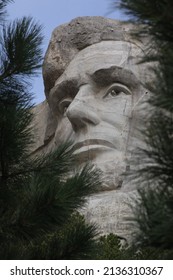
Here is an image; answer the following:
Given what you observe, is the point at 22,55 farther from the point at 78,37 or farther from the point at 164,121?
the point at 78,37

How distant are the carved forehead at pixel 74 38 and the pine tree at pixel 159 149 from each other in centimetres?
742

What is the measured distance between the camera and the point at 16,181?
9.70 m

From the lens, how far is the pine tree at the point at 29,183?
362 inches

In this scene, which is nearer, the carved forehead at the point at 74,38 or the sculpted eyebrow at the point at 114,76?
the sculpted eyebrow at the point at 114,76

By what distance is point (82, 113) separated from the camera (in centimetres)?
1369

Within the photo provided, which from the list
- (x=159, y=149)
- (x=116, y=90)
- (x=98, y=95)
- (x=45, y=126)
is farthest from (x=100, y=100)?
(x=159, y=149)

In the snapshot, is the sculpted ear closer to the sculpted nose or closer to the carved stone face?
the carved stone face

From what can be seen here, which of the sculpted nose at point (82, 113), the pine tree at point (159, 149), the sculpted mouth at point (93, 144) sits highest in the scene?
the pine tree at point (159, 149)

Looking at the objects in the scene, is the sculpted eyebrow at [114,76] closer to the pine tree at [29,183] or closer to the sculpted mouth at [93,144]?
the sculpted mouth at [93,144]

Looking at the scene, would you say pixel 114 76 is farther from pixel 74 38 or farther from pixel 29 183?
pixel 29 183

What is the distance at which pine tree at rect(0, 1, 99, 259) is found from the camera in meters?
9.19

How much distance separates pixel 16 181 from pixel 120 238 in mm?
1887

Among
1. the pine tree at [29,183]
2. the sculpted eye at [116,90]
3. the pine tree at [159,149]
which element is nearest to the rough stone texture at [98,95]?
the sculpted eye at [116,90]

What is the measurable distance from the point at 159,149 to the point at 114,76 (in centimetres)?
726
